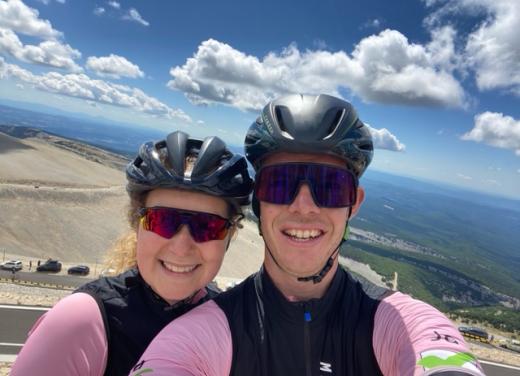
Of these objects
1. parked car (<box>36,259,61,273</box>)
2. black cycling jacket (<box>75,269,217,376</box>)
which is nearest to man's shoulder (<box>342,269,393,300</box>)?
black cycling jacket (<box>75,269,217,376</box>)

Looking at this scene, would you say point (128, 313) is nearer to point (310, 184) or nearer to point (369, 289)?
point (310, 184)

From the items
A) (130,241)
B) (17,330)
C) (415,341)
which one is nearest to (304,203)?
(415,341)

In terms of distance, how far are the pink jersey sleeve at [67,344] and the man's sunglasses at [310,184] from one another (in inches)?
75.7

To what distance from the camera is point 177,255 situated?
3.78m

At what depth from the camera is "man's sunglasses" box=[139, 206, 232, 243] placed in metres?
3.79

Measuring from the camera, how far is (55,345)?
Answer: 286 centimetres

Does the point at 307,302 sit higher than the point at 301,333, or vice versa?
the point at 307,302

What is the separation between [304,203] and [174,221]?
140 centimetres

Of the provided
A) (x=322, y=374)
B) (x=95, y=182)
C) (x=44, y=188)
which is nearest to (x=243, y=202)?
(x=322, y=374)

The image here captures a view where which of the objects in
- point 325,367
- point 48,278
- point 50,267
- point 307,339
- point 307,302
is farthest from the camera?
point 50,267

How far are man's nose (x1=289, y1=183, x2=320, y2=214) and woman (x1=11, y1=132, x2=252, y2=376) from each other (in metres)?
0.73

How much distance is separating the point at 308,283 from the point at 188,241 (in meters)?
1.33

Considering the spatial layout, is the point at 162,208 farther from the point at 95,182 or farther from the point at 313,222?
the point at 95,182

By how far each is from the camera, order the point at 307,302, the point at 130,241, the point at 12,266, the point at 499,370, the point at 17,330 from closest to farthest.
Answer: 1. the point at 307,302
2. the point at 130,241
3. the point at 17,330
4. the point at 499,370
5. the point at 12,266
